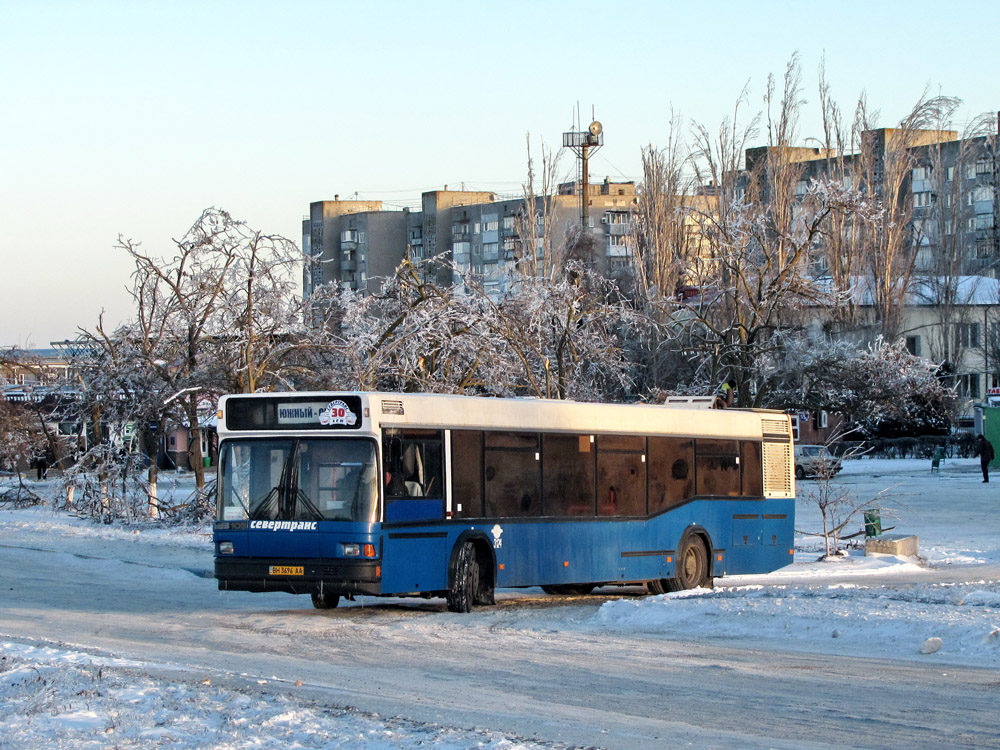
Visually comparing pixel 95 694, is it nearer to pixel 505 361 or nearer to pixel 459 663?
pixel 459 663

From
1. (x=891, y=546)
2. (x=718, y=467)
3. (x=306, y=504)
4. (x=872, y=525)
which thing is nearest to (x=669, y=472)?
(x=718, y=467)

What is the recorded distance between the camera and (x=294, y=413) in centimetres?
1434

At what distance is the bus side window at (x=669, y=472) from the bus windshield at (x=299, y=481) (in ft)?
16.7

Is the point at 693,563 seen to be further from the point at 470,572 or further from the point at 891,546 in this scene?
the point at 891,546

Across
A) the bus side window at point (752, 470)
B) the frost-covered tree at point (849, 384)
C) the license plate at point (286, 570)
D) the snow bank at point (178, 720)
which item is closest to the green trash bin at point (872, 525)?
the frost-covered tree at point (849, 384)

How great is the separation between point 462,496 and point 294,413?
2156 millimetres

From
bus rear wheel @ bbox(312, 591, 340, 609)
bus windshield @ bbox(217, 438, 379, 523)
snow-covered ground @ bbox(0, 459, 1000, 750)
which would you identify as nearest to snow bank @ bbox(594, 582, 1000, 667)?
snow-covered ground @ bbox(0, 459, 1000, 750)

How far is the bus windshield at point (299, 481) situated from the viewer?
14.0 metres

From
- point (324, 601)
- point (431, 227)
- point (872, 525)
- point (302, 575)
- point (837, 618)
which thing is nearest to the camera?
point (837, 618)

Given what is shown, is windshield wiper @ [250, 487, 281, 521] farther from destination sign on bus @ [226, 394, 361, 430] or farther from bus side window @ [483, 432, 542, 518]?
bus side window @ [483, 432, 542, 518]

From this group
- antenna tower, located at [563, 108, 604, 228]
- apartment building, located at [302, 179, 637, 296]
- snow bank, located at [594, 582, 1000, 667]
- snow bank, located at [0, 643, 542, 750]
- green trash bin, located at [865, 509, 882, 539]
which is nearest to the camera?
snow bank, located at [0, 643, 542, 750]

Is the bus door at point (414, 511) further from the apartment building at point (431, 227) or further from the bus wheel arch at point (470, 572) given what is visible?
the apartment building at point (431, 227)

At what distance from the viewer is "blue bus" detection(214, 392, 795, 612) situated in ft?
45.9

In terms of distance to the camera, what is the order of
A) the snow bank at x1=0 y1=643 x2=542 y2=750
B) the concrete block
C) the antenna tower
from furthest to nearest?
the antenna tower, the concrete block, the snow bank at x1=0 y1=643 x2=542 y2=750
